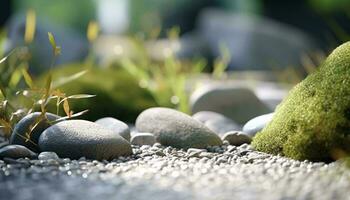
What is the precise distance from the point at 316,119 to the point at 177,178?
2.87 ft

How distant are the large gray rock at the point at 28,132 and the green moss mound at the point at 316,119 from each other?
125cm

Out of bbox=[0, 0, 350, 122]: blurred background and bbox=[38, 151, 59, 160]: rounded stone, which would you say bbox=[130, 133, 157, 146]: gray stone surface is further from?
bbox=[0, 0, 350, 122]: blurred background

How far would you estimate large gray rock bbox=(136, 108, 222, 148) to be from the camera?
11.9 feet

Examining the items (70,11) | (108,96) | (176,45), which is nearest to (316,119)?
(108,96)

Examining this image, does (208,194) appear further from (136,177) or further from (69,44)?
(69,44)

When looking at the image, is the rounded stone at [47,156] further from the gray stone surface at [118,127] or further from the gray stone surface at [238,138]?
the gray stone surface at [238,138]

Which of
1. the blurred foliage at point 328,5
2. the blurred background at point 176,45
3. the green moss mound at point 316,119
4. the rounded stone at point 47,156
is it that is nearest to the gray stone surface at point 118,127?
the rounded stone at point 47,156

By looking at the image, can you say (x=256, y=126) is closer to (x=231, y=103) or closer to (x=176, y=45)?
(x=231, y=103)

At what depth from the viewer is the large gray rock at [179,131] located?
11.9 ft

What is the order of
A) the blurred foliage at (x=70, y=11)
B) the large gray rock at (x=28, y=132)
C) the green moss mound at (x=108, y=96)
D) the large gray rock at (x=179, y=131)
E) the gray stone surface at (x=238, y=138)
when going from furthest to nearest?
the blurred foliage at (x=70, y=11), the green moss mound at (x=108, y=96), the gray stone surface at (x=238, y=138), the large gray rock at (x=179, y=131), the large gray rock at (x=28, y=132)

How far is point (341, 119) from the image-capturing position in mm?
3064

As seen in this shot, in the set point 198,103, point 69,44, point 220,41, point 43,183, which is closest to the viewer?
point 43,183

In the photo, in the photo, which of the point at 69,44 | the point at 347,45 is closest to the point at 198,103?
the point at 347,45

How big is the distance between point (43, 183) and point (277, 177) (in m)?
1.04
